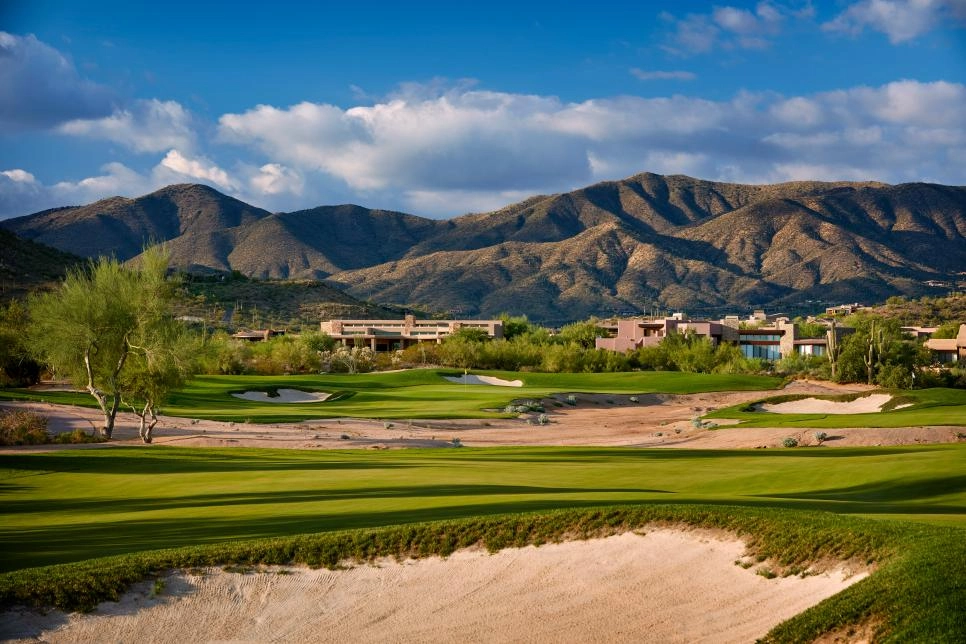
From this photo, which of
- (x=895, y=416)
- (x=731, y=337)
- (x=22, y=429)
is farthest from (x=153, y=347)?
(x=731, y=337)

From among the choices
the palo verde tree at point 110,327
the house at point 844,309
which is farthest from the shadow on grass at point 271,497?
the house at point 844,309

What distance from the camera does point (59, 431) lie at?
113 feet

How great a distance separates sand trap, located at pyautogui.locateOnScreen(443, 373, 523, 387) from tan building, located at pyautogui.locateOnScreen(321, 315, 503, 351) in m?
43.0

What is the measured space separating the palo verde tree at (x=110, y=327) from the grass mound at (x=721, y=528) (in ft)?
75.5

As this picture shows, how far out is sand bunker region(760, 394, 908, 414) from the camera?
159 ft

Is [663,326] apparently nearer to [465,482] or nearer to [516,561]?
[465,482]

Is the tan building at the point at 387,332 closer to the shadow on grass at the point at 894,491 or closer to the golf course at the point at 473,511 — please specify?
the golf course at the point at 473,511

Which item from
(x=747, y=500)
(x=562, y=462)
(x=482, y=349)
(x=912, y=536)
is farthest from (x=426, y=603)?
(x=482, y=349)

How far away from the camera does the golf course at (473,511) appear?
9.51 meters

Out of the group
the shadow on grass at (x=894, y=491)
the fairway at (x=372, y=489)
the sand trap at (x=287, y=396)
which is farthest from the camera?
the sand trap at (x=287, y=396)

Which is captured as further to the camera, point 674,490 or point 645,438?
point 645,438

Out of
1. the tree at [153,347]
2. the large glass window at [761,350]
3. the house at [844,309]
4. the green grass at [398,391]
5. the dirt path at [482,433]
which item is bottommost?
the dirt path at [482,433]

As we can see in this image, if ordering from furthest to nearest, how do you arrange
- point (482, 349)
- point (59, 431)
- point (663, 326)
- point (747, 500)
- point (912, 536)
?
1. point (663, 326)
2. point (482, 349)
3. point (59, 431)
4. point (747, 500)
5. point (912, 536)

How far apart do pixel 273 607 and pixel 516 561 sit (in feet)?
9.26
